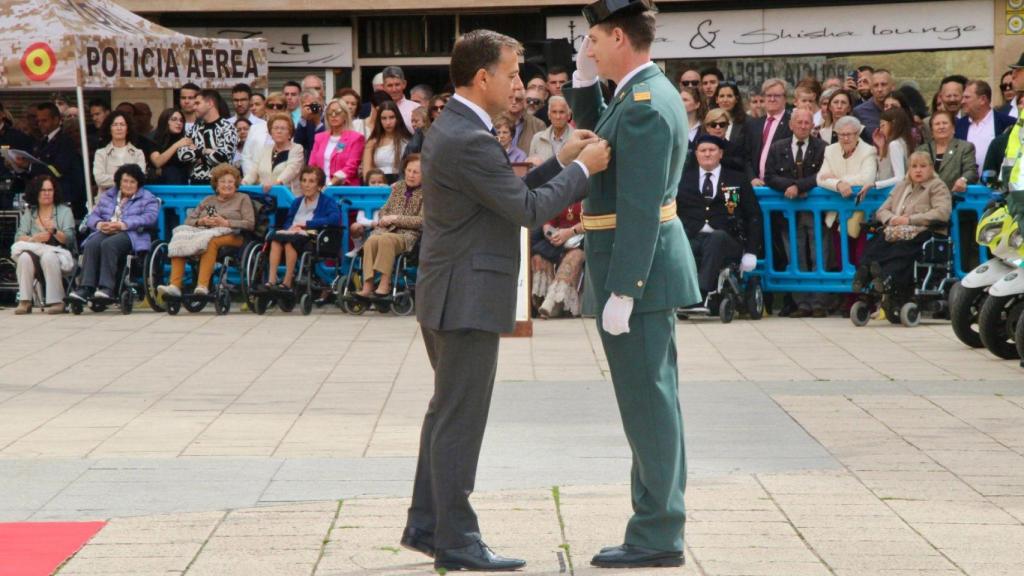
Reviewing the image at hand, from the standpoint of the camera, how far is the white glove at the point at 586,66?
577 centimetres

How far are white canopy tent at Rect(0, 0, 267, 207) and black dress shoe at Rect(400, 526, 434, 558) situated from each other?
10.8 m

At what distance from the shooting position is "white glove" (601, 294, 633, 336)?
18.1 feet

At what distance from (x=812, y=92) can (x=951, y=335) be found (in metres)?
3.81

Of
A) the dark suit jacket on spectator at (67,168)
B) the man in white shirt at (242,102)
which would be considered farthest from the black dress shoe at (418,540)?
the man in white shirt at (242,102)

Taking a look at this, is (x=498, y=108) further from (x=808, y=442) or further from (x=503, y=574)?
(x=808, y=442)

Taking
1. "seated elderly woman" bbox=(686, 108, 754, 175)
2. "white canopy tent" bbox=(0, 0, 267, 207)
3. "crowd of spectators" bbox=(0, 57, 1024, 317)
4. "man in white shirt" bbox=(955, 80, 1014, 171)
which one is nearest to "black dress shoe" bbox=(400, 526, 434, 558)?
"crowd of spectators" bbox=(0, 57, 1024, 317)

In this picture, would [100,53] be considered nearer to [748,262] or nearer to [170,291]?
[170,291]

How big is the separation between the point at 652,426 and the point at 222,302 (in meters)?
9.96

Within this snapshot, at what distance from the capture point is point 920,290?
1359 centimetres

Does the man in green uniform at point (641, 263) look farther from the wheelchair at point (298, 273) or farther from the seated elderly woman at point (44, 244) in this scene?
the seated elderly woman at point (44, 244)

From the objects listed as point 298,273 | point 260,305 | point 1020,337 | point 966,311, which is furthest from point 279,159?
point 1020,337

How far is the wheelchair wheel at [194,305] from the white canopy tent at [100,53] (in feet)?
5.16

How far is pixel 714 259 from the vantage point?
1398 centimetres

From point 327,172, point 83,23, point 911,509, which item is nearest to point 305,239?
point 327,172
